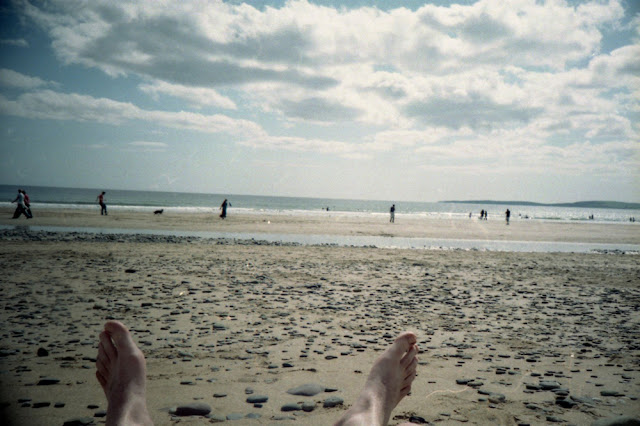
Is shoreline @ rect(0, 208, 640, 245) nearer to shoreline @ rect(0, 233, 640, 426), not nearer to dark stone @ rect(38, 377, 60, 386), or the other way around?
shoreline @ rect(0, 233, 640, 426)

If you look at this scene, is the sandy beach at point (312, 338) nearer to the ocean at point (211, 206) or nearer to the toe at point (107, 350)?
the toe at point (107, 350)

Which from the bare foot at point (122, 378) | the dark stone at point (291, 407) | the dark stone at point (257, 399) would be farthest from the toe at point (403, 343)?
the bare foot at point (122, 378)

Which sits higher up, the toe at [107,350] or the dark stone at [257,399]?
the toe at [107,350]

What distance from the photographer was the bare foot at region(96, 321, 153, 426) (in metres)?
2.10

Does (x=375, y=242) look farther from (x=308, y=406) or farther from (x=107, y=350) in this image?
(x=107, y=350)

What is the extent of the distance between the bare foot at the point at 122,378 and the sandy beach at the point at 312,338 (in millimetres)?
186

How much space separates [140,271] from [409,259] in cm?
714

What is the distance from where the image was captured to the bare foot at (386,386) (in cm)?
212

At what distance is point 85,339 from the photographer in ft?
12.0

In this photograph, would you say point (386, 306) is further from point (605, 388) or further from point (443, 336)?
point (605, 388)

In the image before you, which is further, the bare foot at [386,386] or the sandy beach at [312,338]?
the sandy beach at [312,338]

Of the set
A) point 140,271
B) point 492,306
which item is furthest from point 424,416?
point 140,271

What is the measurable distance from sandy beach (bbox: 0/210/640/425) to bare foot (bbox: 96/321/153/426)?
0.61ft

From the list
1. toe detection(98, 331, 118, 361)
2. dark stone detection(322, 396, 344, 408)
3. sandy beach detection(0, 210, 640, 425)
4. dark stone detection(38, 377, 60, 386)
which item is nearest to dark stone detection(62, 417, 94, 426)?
sandy beach detection(0, 210, 640, 425)
